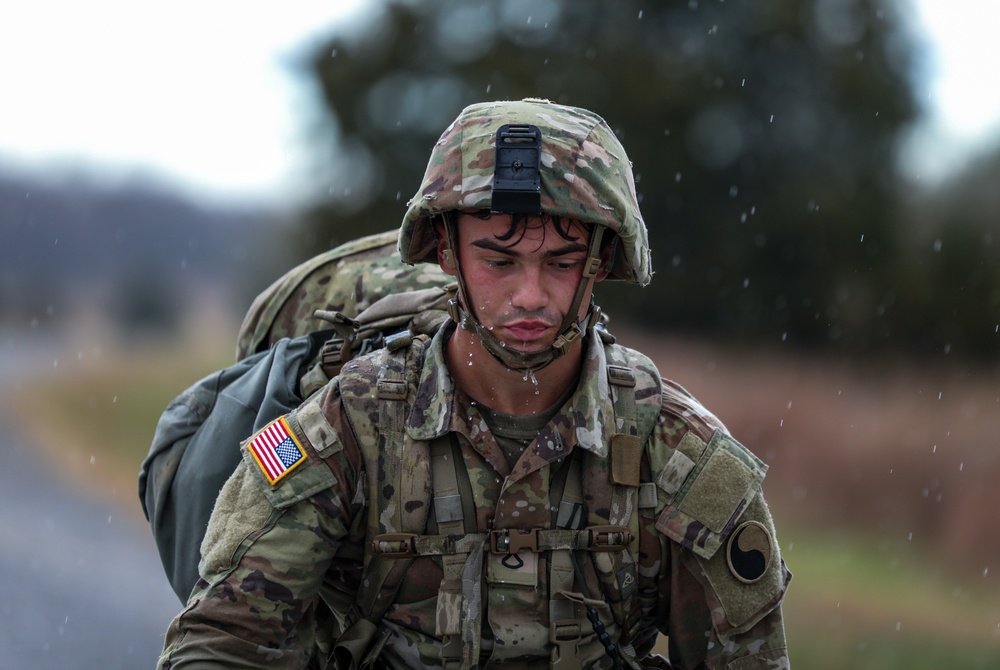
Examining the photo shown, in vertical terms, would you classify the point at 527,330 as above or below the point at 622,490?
above

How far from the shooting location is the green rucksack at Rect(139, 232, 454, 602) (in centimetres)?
393

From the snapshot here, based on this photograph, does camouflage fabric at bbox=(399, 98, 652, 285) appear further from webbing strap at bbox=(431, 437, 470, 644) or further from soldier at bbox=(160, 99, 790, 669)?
webbing strap at bbox=(431, 437, 470, 644)

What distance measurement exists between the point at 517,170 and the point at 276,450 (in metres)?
1.05

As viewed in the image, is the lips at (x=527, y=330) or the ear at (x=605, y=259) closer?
the lips at (x=527, y=330)

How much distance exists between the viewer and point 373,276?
4.44 metres

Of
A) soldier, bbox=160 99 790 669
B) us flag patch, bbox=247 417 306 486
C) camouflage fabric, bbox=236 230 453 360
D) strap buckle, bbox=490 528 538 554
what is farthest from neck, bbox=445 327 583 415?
camouflage fabric, bbox=236 230 453 360

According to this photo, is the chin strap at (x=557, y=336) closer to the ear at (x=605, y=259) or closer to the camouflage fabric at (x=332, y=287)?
the ear at (x=605, y=259)

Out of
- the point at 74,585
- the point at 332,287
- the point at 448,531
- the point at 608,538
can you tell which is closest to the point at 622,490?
the point at 608,538

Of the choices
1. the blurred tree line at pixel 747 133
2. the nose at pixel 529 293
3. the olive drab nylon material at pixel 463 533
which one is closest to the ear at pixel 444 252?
the nose at pixel 529 293

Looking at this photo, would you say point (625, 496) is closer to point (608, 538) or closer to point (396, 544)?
point (608, 538)

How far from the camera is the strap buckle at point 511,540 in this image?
3.35 m

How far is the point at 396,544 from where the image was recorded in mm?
3367

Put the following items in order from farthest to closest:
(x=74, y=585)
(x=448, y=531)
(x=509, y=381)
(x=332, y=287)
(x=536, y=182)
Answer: (x=74, y=585), (x=332, y=287), (x=509, y=381), (x=448, y=531), (x=536, y=182)

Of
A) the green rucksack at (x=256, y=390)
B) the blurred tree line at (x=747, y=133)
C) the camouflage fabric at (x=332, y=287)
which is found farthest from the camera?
the blurred tree line at (x=747, y=133)
